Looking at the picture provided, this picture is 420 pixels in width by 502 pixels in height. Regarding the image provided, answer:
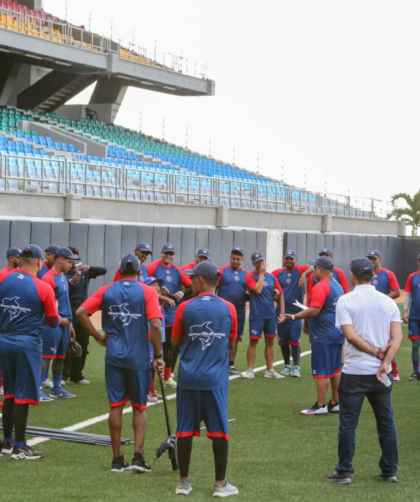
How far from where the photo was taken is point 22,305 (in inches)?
357

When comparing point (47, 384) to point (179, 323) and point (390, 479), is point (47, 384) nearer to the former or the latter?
point (179, 323)

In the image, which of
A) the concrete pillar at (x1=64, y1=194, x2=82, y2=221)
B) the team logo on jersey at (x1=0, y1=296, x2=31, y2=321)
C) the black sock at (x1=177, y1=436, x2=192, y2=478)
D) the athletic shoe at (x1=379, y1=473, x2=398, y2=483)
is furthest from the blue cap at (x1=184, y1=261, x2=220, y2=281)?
the concrete pillar at (x1=64, y1=194, x2=82, y2=221)

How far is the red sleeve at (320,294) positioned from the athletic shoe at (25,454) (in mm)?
4121

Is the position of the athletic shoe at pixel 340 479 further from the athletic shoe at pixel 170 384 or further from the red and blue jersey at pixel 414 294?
the red and blue jersey at pixel 414 294

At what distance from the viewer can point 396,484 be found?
8125 mm

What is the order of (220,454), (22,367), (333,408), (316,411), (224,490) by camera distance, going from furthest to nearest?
1. (333,408)
2. (316,411)
3. (22,367)
4. (220,454)
5. (224,490)

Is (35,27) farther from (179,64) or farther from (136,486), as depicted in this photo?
(136,486)

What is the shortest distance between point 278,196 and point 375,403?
1174 inches

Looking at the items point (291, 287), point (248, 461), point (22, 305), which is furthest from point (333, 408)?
point (22, 305)

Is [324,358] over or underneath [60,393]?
over

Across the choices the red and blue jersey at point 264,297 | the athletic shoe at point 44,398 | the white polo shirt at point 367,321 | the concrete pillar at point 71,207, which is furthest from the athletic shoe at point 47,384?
the concrete pillar at point 71,207

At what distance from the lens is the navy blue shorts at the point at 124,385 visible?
8547 mm

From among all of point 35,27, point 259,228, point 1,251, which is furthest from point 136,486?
point 35,27

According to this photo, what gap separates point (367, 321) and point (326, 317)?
3634 millimetres
